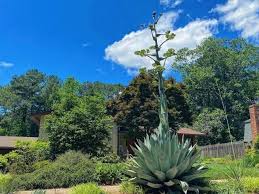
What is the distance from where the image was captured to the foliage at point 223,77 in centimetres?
5225

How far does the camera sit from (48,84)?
217 feet

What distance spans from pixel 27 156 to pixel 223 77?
133 ft

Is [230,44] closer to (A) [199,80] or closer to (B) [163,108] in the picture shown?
(A) [199,80]

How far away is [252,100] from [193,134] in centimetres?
1797

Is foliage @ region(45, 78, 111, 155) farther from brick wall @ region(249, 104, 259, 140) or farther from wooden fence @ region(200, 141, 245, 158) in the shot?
→ wooden fence @ region(200, 141, 245, 158)

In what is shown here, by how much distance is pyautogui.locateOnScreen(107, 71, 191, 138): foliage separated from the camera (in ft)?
99.0

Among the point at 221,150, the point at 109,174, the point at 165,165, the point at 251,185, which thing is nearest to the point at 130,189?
the point at 165,165

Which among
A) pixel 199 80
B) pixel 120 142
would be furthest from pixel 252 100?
pixel 120 142

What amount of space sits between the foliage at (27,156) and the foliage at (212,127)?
28.6m

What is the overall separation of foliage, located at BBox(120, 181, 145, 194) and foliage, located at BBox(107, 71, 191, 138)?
18948 mm

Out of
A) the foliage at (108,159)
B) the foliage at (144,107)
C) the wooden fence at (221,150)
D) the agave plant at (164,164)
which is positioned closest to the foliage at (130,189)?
the agave plant at (164,164)

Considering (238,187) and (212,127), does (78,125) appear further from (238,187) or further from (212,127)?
(212,127)

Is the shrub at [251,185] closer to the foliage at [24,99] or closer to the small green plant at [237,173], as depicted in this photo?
the small green plant at [237,173]

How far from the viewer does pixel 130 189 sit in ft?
34.6
